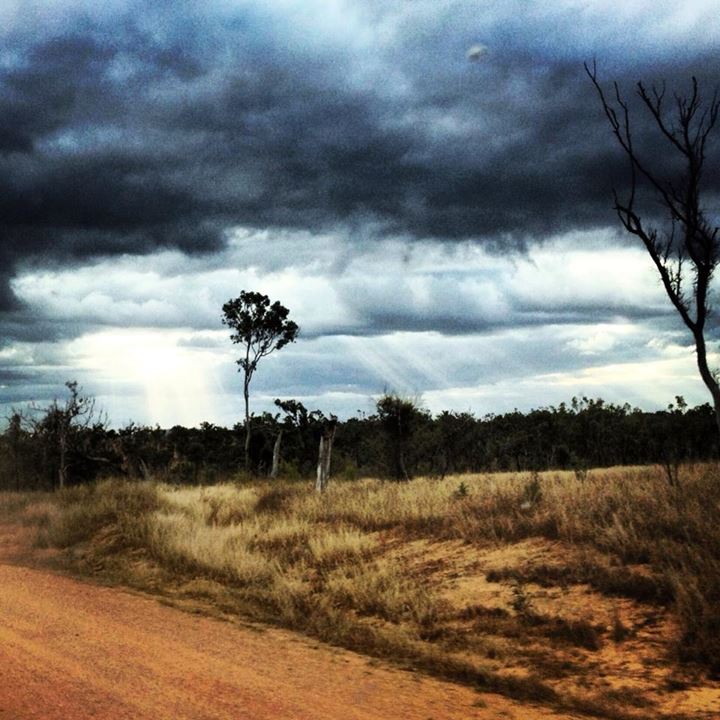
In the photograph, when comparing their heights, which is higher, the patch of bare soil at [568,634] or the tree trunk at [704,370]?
the tree trunk at [704,370]

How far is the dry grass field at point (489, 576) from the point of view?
7.68 m

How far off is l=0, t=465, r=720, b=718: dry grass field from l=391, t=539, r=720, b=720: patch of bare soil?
23 millimetres

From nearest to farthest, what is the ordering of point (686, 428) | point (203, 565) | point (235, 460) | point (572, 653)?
1. point (572, 653)
2. point (203, 565)
3. point (686, 428)
4. point (235, 460)

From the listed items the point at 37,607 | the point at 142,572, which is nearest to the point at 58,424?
the point at 142,572

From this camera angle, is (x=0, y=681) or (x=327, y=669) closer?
(x=0, y=681)

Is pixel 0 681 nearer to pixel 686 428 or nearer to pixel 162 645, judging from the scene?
pixel 162 645

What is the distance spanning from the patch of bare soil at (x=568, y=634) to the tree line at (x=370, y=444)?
20.1 m

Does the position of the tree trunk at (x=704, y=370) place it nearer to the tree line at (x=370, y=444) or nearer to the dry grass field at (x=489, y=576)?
the dry grass field at (x=489, y=576)

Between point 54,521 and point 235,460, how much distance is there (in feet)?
96.9

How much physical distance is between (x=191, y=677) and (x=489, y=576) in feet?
17.8

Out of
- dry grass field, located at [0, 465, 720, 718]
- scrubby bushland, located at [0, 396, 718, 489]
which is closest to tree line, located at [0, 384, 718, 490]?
scrubby bushland, located at [0, 396, 718, 489]

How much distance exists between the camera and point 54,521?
18.3 metres

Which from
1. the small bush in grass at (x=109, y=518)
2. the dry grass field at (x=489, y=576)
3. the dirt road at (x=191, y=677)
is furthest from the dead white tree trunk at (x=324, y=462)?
the dirt road at (x=191, y=677)

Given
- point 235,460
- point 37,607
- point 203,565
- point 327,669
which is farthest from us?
point 235,460
